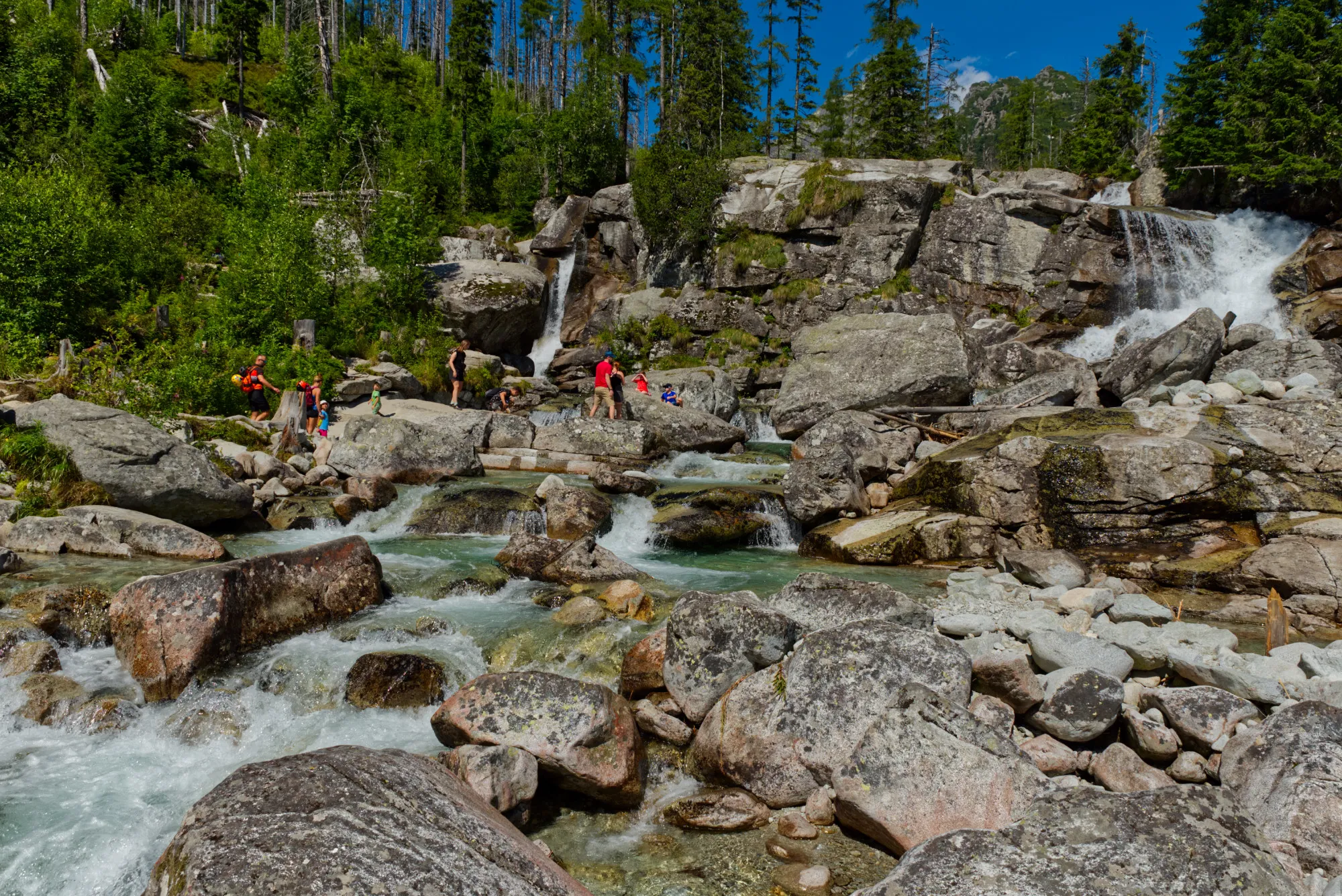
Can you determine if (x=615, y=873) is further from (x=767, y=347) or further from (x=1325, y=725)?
(x=767, y=347)

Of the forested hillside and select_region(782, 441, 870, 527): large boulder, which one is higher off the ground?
the forested hillside

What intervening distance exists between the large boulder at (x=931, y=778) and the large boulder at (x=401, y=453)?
43.1 ft

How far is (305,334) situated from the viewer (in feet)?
80.2

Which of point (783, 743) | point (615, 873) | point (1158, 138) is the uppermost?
point (1158, 138)

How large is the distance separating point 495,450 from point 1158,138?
1387 inches

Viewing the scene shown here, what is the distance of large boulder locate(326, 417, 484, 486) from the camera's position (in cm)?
1662

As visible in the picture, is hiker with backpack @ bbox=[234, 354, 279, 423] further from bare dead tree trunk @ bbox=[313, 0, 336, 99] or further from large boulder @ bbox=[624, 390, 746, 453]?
bare dead tree trunk @ bbox=[313, 0, 336, 99]

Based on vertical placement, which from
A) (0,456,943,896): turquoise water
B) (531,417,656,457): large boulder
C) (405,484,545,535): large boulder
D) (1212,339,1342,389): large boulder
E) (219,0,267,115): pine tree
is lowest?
(0,456,943,896): turquoise water

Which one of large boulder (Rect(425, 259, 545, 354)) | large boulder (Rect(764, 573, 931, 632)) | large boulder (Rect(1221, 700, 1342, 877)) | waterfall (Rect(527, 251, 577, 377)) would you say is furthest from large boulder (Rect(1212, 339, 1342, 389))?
large boulder (Rect(425, 259, 545, 354))

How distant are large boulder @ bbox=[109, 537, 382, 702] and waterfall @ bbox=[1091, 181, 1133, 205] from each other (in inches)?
1515

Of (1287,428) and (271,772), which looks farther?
(1287,428)

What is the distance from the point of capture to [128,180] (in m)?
34.7

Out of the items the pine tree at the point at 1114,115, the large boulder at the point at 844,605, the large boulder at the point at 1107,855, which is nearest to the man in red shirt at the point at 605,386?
the large boulder at the point at 844,605

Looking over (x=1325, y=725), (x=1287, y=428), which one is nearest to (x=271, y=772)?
(x=1325, y=725)
